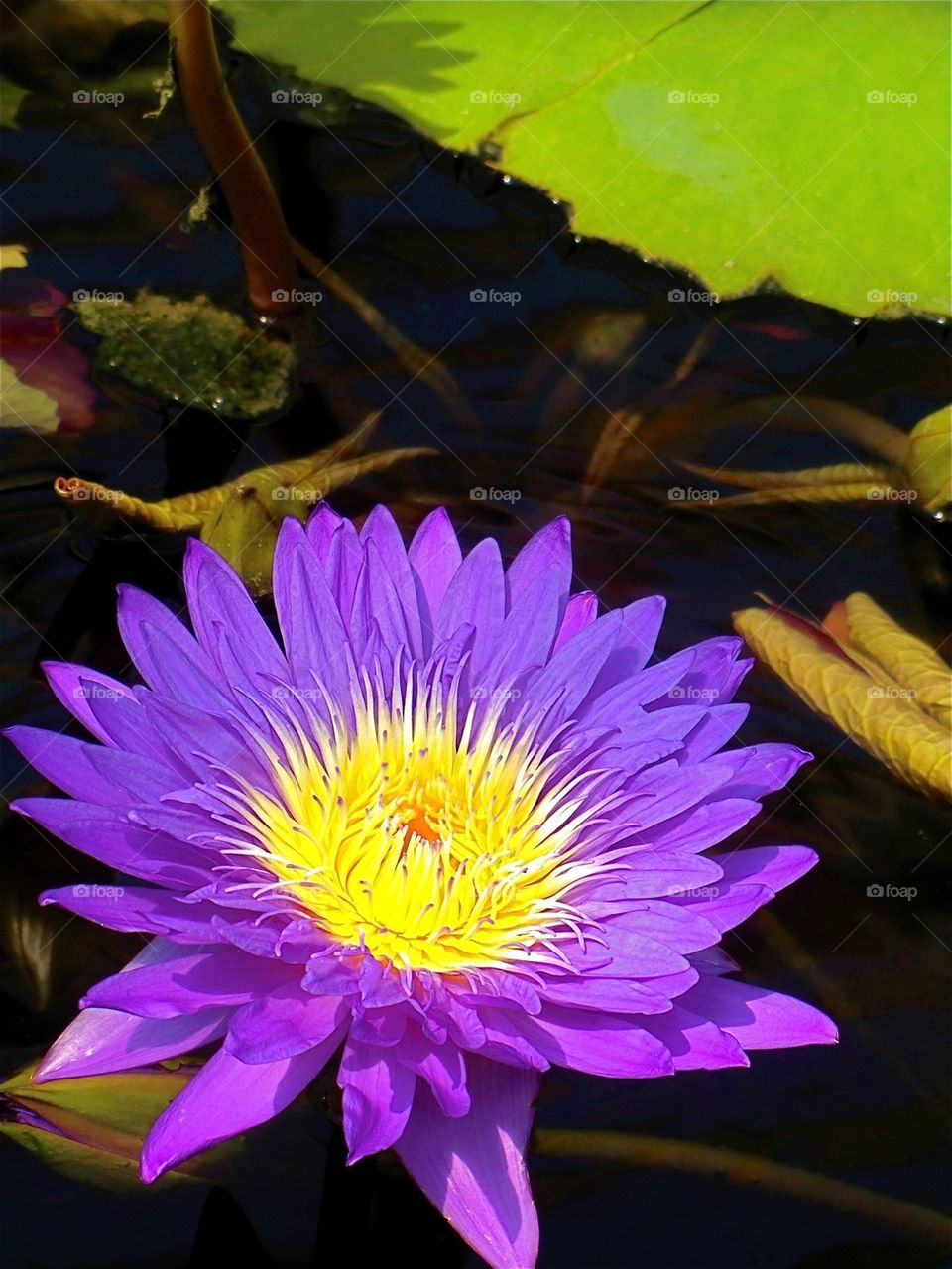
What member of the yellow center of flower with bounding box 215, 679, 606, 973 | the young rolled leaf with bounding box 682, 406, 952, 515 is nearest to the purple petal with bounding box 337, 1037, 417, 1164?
the yellow center of flower with bounding box 215, 679, 606, 973

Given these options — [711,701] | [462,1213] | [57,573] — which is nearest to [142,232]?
[57,573]

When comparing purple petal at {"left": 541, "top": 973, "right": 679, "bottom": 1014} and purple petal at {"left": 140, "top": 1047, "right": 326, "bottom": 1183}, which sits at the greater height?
purple petal at {"left": 541, "top": 973, "right": 679, "bottom": 1014}

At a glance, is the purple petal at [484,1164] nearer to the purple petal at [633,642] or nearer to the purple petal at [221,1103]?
the purple petal at [221,1103]

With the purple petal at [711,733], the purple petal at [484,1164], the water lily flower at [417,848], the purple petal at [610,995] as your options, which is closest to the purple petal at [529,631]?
the water lily flower at [417,848]

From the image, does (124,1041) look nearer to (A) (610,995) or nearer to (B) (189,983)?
(B) (189,983)

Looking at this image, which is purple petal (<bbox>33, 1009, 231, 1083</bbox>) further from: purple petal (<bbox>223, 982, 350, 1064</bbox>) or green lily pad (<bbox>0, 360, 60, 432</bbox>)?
green lily pad (<bbox>0, 360, 60, 432</bbox>)

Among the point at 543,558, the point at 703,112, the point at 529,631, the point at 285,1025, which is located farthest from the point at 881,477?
the point at 285,1025
